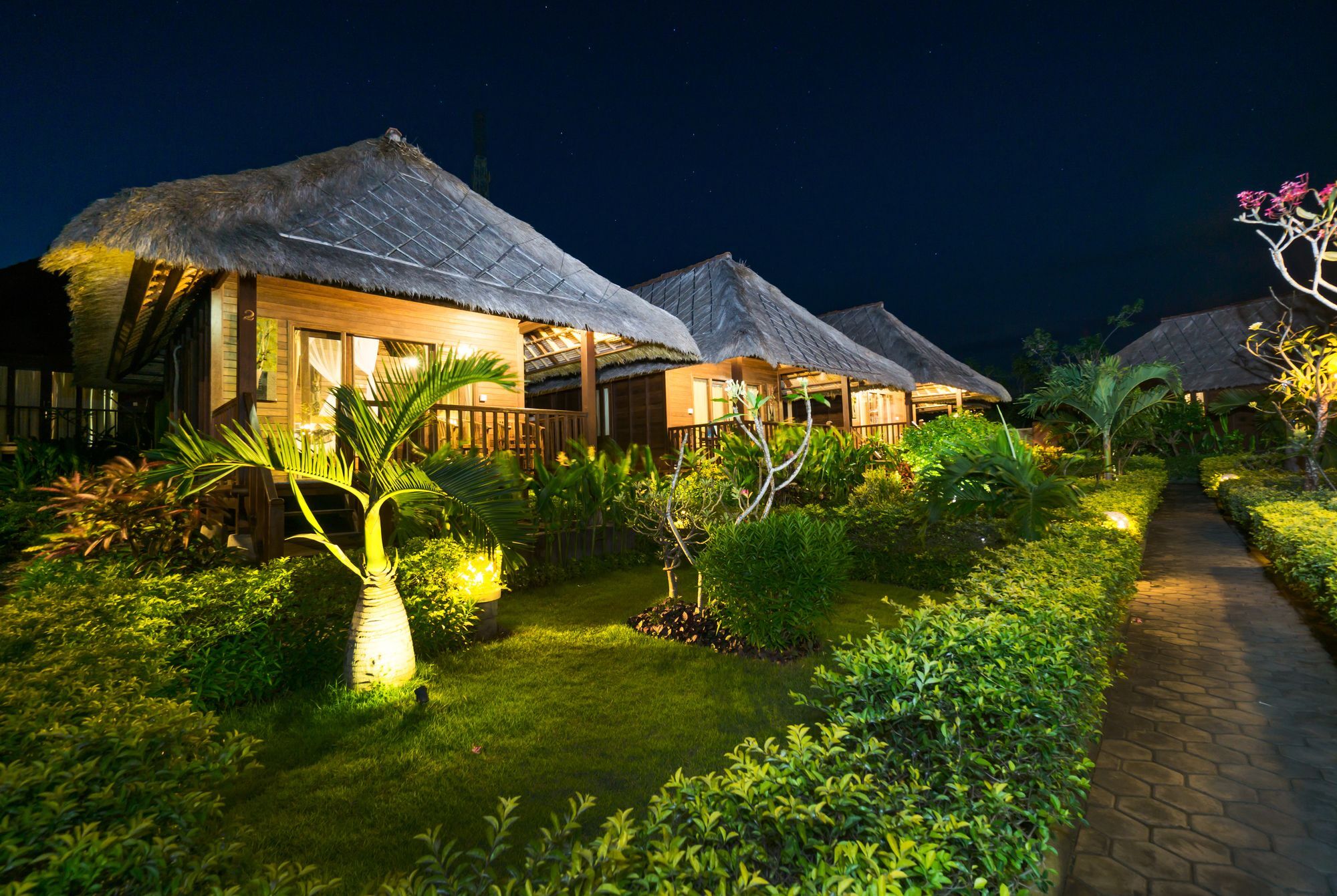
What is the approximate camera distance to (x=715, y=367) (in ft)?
48.3

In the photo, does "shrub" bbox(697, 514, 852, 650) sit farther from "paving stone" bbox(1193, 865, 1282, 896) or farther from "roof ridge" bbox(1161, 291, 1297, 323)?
"roof ridge" bbox(1161, 291, 1297, 323)

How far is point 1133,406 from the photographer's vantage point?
12211mm

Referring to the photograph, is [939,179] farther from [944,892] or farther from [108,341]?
[944,892]

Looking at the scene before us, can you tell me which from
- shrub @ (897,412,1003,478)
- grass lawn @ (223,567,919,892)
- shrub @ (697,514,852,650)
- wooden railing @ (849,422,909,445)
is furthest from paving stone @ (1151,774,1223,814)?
wooden railing @ (849,422,909,445)

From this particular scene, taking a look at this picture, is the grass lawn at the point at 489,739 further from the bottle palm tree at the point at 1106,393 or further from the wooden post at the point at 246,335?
the bottle palm tree at the point at 1106,393

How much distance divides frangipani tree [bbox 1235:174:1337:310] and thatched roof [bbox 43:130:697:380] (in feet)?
22.3

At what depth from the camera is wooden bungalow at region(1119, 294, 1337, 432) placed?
21.9m

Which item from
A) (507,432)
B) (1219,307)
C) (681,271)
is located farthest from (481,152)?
(1219,307)

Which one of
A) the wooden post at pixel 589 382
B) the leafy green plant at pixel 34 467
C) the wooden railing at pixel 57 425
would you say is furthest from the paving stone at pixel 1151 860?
the wooden railing at pixel 57 425

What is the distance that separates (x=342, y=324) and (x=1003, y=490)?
845cm

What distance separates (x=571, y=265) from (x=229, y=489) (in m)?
5.67

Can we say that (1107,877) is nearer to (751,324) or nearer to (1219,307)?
(751,324)

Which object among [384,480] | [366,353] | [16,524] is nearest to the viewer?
[384,480]

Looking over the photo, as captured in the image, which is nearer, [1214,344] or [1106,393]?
[1106,393]
